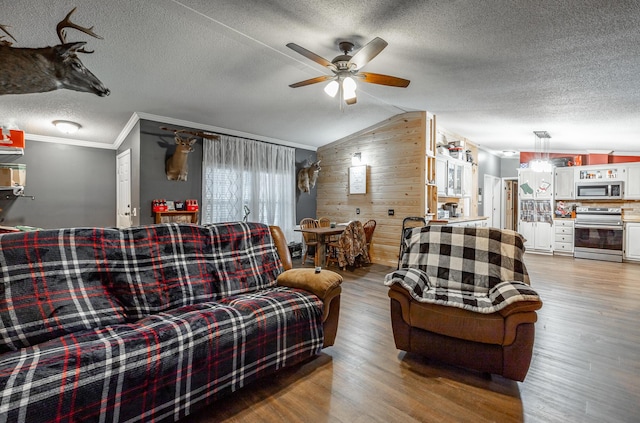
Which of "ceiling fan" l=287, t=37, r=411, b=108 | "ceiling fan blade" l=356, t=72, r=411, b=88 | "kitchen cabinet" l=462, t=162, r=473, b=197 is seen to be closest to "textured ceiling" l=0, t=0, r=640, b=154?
"ceiling fan" l=287, t=37, r=411, b=108

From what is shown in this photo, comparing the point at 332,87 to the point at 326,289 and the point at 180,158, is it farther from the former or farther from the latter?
the point at 180,158

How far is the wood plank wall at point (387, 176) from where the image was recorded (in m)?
5.32

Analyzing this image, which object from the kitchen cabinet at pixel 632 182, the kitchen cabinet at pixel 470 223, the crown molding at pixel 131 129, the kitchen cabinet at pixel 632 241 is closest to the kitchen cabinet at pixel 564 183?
the kitchen cabinet at pixel 632 182

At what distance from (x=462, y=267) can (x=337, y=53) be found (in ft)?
8.20

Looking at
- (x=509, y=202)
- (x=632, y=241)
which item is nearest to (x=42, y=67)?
(x=632, y=241)

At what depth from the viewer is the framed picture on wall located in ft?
20.2

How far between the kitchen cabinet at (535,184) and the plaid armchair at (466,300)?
602 cm

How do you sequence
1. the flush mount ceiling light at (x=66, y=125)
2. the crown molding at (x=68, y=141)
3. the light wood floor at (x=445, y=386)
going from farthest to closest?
1. the crown molding at (x=68, y=141)
2. the flush mount ceiling light at (x=66, y=125)
3. the light wood floor at (x=445, y=386)

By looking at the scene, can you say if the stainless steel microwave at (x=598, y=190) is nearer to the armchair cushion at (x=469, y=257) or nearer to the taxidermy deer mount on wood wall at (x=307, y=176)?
the taxidermy deer mount on wood wall at (x=307, y=176)

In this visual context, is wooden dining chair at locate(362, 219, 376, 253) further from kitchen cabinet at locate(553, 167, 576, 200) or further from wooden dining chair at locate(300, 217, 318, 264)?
kitchen cabinet at locate(553, 167, 576, 200)

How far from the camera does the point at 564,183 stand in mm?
6938

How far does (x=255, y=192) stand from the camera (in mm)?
6051

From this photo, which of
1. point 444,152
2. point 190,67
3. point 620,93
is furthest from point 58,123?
point 620,93

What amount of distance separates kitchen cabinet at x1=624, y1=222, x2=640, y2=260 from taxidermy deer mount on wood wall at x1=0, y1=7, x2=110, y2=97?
Answer: 8.80 metres
